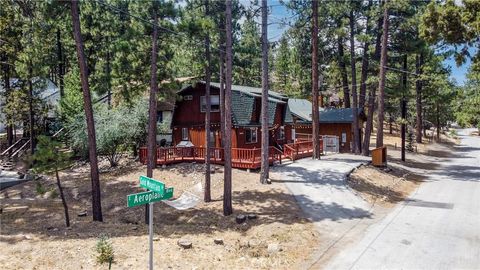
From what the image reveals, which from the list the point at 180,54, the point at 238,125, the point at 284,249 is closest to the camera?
the point at 284,249

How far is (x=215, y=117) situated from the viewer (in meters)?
28.2

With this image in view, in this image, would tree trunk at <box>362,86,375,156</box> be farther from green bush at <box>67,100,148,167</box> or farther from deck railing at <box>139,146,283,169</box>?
green bush at <box>67,100,148,167</box>

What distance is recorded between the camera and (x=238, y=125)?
26719mm

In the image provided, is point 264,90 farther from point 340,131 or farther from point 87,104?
point 340,131

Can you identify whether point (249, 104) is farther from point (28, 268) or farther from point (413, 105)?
point (413, 105)

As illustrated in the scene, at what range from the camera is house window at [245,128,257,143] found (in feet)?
93.8

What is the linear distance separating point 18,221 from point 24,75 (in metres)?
15.1

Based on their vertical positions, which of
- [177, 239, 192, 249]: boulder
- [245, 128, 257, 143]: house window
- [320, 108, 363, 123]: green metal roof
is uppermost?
[320, 108, 363, 123]: green metal roof

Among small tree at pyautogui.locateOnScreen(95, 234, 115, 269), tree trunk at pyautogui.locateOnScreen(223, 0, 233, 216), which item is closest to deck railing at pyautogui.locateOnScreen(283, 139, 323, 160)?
tree trunk at pyautogui.locateOnScreen(223, 0, 233, 216)

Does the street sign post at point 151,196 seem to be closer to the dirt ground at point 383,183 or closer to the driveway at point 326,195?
the driveway at point 326,195

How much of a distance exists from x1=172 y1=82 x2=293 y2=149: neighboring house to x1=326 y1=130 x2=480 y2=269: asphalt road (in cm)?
1251

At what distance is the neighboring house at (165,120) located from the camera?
3180 cm

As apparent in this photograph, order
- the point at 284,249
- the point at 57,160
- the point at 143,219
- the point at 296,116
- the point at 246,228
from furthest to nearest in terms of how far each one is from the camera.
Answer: the point at 296,116
the point at 143,219
the point at 246,228
the point at 57,160
the point at 284,249

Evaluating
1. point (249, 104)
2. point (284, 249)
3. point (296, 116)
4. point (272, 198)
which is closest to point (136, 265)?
point (284, 249)
